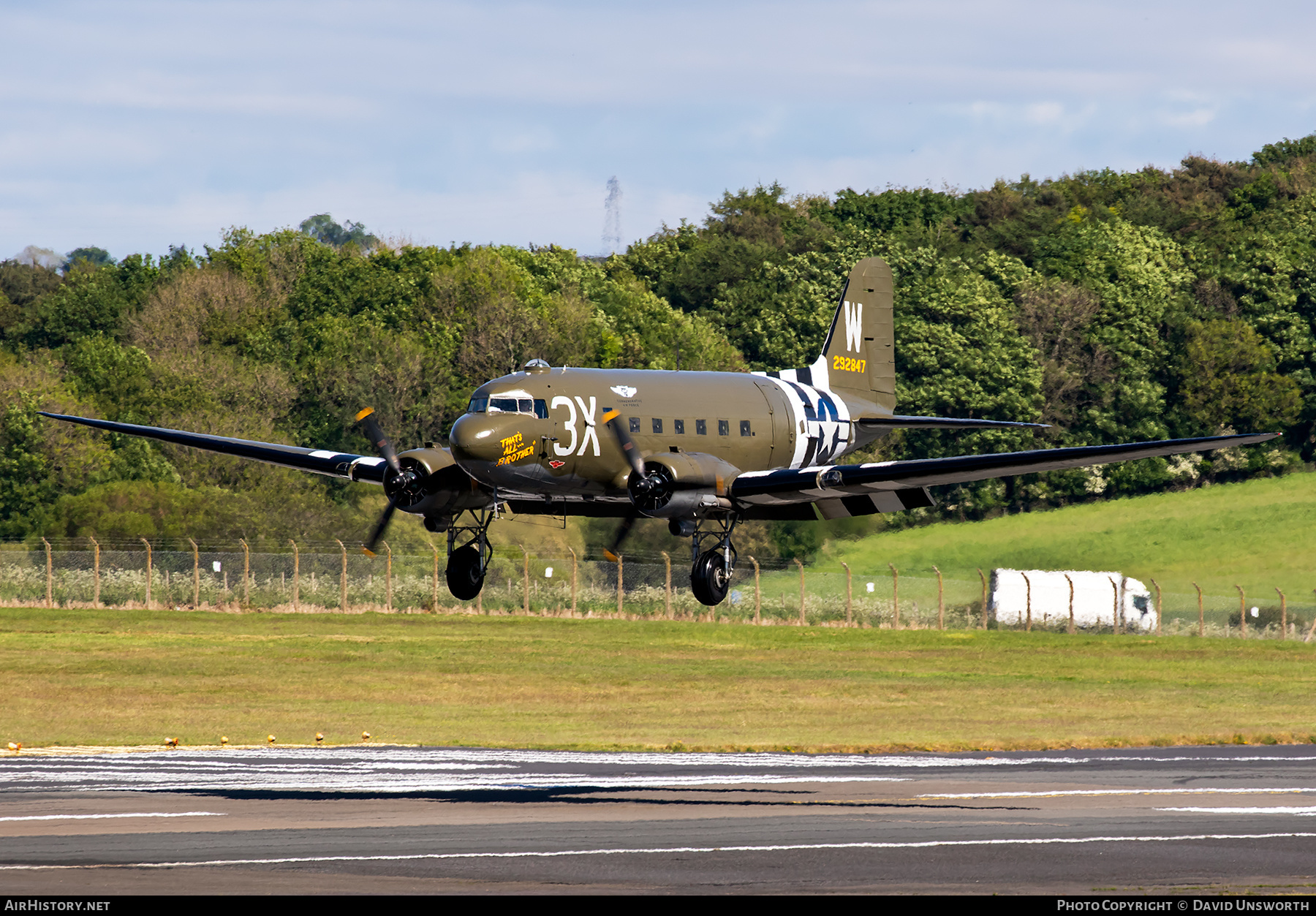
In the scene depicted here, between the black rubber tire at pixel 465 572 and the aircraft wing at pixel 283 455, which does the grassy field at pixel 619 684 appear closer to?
the aircraft wing at pixel 283 455

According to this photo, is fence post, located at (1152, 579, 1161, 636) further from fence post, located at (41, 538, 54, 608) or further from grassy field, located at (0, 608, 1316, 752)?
fence post, located at (41, 538, 54, 608)

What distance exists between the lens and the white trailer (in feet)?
356

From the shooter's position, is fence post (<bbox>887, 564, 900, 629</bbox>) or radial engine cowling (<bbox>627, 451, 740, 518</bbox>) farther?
fence post (<bbox>887, 564, 900, 629</bbox>)

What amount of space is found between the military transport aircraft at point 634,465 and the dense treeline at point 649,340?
61.4 m

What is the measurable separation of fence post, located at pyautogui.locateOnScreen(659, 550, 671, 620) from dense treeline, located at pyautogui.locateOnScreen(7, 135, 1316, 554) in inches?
315

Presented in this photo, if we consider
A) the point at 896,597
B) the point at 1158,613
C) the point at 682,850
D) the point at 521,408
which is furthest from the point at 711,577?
the point at 1158,613

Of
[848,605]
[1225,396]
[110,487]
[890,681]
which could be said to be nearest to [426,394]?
[110,487]

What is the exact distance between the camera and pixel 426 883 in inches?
1426

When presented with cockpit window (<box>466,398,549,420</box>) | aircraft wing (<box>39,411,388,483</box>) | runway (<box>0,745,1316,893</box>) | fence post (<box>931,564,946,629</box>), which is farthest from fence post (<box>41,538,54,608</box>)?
cockpit window (<box>466,398,549,420</box>)

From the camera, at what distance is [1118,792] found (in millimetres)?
57094

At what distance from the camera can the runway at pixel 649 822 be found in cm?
3750

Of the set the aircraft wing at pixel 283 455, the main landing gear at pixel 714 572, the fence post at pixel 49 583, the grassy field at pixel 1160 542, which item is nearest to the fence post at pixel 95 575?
the fence post at pixel 49 583

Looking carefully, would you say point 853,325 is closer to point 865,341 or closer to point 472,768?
point 865,341

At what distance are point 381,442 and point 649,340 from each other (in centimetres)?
10022
